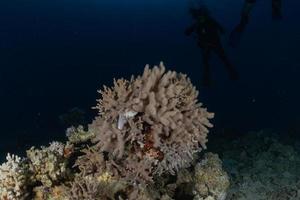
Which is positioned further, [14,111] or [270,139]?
[14,111]

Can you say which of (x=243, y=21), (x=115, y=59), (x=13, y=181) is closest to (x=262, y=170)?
(x=13, y=181)

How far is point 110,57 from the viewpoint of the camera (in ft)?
238

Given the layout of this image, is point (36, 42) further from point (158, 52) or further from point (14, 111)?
point (14, 111)

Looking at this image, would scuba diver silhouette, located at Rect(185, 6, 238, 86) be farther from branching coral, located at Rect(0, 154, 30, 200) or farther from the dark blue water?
branching coral, located at Rect(0, 154, 30, 200)

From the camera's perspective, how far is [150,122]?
16.0 feet

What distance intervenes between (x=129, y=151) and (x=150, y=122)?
0.46m

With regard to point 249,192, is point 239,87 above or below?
above

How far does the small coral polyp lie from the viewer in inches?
190

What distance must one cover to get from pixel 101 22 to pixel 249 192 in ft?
358

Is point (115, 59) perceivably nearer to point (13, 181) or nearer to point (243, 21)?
point (243, 21)

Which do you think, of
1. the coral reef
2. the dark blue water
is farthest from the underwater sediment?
the dark blue water

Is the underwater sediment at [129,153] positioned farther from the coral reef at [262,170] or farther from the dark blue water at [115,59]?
the dark blue water at [115,59]

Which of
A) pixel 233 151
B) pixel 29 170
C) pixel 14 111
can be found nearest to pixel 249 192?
pixel 233 151

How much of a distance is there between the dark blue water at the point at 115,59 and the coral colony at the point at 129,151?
11.4 m
